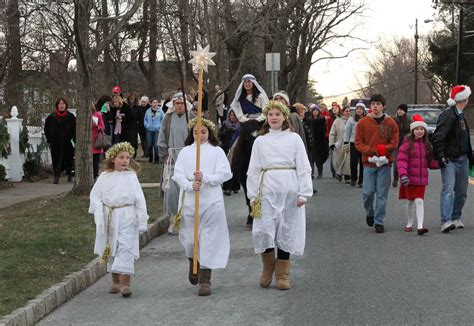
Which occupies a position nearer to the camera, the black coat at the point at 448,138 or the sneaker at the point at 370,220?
the black coat at the point at 448,138

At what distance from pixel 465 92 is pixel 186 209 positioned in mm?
5102

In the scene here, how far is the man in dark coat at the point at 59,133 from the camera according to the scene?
18.6 m

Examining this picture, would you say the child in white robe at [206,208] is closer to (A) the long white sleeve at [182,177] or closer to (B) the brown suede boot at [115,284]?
(A) the long white sleeve at [182,177]

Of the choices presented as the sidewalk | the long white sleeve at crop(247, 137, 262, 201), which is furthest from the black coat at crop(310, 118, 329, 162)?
the long white sleeve at crop(247, 137, 262, 201)

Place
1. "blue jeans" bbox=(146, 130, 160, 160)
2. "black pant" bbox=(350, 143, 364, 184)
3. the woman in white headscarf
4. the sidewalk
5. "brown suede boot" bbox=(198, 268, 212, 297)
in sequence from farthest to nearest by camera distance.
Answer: "blue jeans" bbox=(146, 130, 160, 160) → "black pant" bbox=(350, 143, 364, 184) → the sidewalk → the woman in white headscarf → "brown suede boot" bbox=(198, 268, 212, 297)

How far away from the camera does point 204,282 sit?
8.11 metres

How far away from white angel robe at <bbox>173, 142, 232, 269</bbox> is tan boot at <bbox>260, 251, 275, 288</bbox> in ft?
1.18

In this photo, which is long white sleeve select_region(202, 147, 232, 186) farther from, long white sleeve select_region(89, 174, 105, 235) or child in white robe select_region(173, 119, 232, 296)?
long white sleeve select_region(89, 174, 105, 235)

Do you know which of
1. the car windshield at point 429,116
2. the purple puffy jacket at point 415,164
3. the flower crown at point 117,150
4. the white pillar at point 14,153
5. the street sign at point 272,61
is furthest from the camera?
the car windshield at point 429,116

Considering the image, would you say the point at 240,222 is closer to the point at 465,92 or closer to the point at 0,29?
the point at 465,92

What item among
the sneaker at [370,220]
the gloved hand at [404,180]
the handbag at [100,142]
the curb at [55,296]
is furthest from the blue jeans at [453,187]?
the handbag at [100,142]

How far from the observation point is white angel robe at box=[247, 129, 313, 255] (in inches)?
322

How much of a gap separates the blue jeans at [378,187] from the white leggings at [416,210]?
0.33 meters

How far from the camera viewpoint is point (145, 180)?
18.9 m
